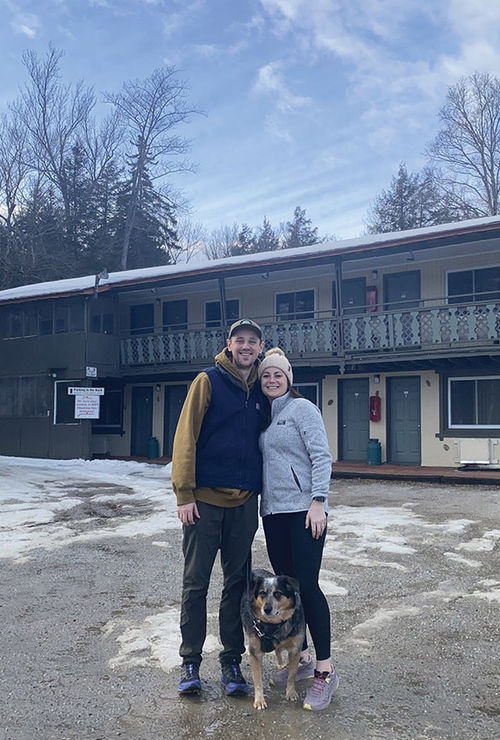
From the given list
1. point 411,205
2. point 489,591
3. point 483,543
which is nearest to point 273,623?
point 489,591

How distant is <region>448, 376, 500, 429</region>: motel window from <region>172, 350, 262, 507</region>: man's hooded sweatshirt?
13.3m

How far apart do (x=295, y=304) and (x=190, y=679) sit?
612 inches

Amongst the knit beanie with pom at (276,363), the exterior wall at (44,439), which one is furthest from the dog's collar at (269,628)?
the exterior wall at (44,439)

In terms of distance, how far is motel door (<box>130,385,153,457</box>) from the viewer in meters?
20.7

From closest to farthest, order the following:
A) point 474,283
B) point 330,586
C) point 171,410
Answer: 1. point 330,586
2. point 474,283
3. point 171,410

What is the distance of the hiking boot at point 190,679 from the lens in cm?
338

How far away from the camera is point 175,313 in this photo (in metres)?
20.6

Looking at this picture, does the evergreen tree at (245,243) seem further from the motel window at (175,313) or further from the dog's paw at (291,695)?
the dog's paw at (291,695)

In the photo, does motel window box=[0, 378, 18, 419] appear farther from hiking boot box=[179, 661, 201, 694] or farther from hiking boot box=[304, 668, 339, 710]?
hiking boot box=[304, 668, 339, 710]

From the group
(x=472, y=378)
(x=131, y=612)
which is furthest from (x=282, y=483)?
(x=472, y=378)

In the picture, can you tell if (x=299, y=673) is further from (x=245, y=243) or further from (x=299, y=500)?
(x=245, y=243)

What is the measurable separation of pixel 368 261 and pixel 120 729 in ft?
49.2

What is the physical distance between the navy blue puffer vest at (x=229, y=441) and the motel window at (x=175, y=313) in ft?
55.1

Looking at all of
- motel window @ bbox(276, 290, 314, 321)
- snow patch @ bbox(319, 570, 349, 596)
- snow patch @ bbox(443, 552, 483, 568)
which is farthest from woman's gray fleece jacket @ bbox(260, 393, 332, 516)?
motel window @ bbox(276, 290, 314, 321)
